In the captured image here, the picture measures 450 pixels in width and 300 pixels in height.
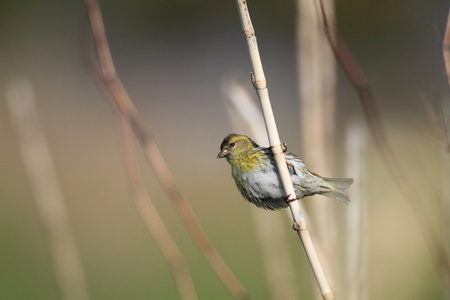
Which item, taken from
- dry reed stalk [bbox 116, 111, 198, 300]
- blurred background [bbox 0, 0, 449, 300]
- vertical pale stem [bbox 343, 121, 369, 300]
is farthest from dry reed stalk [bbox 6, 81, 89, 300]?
blurred background [bbox 0, 0, 449, 300]

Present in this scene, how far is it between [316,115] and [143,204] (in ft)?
1.63

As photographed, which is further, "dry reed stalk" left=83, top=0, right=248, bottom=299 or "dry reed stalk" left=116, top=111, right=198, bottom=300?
"dry reed stalk" left=116, top=111, right=198, bottom=300

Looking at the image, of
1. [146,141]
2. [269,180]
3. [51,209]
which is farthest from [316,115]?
[51,209]

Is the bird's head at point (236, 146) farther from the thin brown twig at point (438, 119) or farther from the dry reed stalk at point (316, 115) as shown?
the thin brown twig at point (438, 119)

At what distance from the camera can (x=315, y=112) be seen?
54.2 inches

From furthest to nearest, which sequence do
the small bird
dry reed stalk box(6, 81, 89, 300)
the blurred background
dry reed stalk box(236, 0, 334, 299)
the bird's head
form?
1. the blurred background
2. dry reed stalk box(6, 81, 89, 300)
3. the bird's head
4. the small bird
5. dry reed stalk box(236, 0, 334, 299)

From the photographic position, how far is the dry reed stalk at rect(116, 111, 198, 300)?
1.05 meters

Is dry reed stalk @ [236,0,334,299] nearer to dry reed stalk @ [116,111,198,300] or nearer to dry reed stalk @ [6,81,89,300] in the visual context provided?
dry reed stalk @ [116,111,198,300]

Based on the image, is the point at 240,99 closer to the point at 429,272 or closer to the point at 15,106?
the point at 15,106

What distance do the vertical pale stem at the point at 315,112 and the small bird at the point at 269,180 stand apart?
0.31 ft

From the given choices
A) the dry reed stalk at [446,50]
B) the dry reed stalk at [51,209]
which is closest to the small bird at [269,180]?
the dry reed stalk at [446,50]

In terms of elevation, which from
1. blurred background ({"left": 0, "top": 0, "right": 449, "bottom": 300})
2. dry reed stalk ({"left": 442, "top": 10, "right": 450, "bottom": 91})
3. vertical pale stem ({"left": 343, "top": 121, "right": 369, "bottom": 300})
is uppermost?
blurred background ({"left": 0, "top": 0, "right": 449, "bottom": 300})

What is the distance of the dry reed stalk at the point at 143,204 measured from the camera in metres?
1.05

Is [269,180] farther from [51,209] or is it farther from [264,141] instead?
[51,209]
